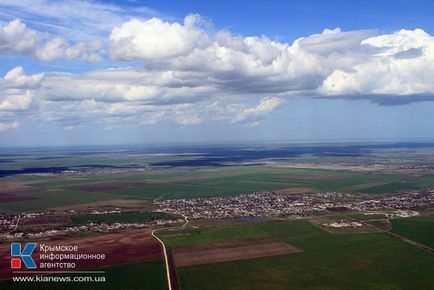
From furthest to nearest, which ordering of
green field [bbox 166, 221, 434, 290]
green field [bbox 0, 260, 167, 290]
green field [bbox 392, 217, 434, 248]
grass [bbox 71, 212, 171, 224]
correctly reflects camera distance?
grass [bbox 71, 212, 171, 224]
green field [bbox 392, 217, 434, 248]
green field [bbox 166, 221, 434, 290]
green field [bbox 0, 260, 167, 290]

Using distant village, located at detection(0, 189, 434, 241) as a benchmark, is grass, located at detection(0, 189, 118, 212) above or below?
above

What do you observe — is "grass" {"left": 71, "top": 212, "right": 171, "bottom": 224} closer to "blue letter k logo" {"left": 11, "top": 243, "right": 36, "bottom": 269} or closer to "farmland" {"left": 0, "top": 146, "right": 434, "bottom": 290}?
"farmland" {"left": 0, "top": 146, "right": 434, "bottom": 290}

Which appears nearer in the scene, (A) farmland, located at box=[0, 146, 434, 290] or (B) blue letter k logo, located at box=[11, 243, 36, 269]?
(A) farmland, located at box=[0, 146, 434, 290]

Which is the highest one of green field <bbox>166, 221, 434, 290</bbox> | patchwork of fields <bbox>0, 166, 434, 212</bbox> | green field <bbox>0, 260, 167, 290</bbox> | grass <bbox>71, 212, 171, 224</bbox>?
patchwork of fields <bbox>0, 166, 434, 212</bbox>

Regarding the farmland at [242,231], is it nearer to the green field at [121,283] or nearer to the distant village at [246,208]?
the green field at [121,283]

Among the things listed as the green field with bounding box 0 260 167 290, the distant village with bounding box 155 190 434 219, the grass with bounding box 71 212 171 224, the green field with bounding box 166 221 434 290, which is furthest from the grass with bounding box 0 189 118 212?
the green field with bounding box 0 260 167 290

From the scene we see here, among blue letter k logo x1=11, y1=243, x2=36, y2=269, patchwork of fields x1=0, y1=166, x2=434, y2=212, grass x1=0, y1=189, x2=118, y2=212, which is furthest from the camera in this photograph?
patchwork of fields x1=0, y1=166, x2=434, y2=212

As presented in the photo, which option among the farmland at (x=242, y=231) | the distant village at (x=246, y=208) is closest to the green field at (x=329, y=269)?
the farmland at (x=242, y=231)
